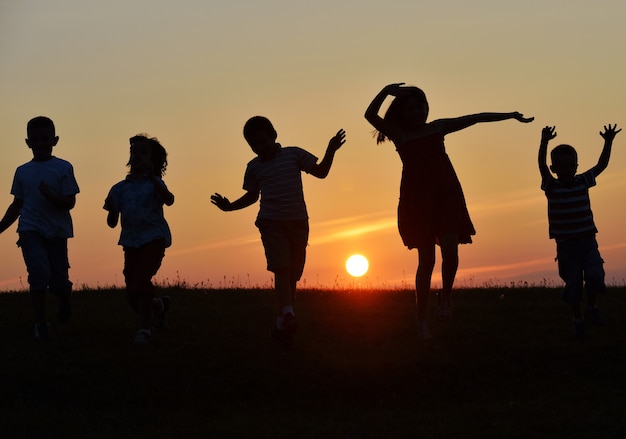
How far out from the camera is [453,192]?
12.3m

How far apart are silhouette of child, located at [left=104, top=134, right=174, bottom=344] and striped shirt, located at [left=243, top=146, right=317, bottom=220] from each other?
1227 mm

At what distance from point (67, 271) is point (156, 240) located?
1.50 metres

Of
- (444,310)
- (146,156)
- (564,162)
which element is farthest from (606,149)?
(146,156)

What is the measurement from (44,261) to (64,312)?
3.82 ft

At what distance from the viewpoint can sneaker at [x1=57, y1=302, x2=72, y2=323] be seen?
13.8 m

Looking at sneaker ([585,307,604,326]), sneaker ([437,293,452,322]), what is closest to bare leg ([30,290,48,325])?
sneaker ([437,293,452,322])

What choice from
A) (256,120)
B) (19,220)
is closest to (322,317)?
(256,120)

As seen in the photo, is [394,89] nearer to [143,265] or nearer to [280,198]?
[280,198]

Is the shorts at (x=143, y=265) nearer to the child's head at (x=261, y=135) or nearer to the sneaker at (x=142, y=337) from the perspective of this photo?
the sneaker at (x=142, y=337)

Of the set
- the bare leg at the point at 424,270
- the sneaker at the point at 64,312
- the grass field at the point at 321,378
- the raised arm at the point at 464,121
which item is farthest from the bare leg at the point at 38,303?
the raised arm at the point at 464,121

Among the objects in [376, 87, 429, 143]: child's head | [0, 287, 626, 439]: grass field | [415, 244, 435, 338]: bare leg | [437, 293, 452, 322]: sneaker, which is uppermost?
[376, 87, 429, 143]: child's head

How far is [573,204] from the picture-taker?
12852 mm

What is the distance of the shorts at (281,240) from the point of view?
1216 cm

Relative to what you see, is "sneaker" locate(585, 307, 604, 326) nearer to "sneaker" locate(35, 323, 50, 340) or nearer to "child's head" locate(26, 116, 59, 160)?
"sneaker" locate(35, 323, 50, 340)
